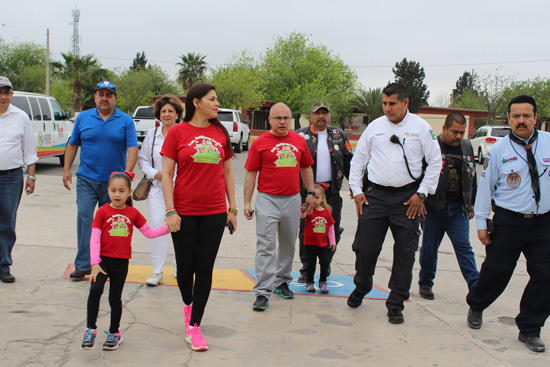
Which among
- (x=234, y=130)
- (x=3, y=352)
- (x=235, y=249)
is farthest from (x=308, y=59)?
(x=3, y=352)

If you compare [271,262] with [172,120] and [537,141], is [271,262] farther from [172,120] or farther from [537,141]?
[537,141]

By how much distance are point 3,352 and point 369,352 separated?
2.53 metres

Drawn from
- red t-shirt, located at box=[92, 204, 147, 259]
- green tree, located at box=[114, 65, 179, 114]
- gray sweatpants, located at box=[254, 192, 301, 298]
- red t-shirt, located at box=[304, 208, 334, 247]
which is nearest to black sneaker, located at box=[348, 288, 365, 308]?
red t-shirt, located at box=[304, 208, 334, 247]

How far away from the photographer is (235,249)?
7473mm

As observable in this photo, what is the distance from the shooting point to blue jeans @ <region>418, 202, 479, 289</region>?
18.3ft

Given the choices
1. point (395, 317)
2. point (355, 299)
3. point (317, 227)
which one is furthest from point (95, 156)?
point (395, 317)

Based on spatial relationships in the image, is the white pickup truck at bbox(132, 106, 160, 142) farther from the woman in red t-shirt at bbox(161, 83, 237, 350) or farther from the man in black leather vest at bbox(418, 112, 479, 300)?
the woman in red t-shirt at bbox(161, 83, 237, 350)

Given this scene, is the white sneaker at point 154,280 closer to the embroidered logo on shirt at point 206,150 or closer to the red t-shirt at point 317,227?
the red t-shirt at point 317,227

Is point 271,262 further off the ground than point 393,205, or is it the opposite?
point 393,205

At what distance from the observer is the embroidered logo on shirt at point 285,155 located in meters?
5.15

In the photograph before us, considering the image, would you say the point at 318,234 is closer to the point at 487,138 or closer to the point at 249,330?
the point at 249,330

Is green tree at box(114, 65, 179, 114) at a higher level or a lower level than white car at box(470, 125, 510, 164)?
higher

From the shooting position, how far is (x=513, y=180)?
451 centimetres

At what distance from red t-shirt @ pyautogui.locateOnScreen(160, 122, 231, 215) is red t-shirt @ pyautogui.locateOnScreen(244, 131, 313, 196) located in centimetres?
108
